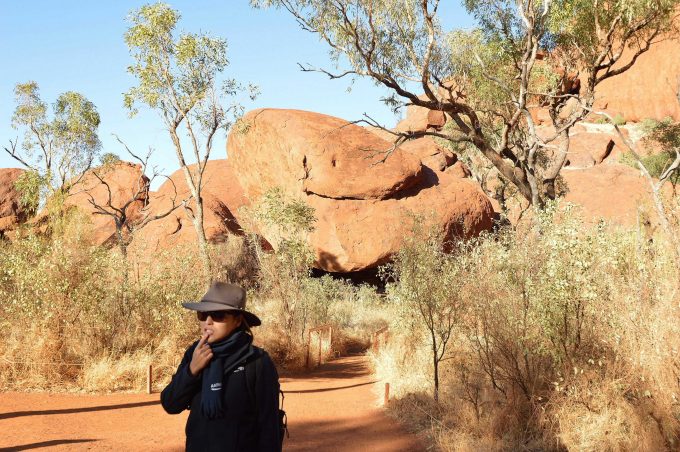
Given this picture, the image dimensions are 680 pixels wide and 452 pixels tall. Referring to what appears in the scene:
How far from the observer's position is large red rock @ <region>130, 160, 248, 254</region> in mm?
26984

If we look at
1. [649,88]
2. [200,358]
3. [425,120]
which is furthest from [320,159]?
[649,88]

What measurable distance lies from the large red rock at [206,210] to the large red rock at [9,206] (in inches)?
276

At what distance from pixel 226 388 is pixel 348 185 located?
20271 millimetres

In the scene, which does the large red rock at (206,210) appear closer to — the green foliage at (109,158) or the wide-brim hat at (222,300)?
the green foliage at (109,158)

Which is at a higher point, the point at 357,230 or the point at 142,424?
the point at 357,230

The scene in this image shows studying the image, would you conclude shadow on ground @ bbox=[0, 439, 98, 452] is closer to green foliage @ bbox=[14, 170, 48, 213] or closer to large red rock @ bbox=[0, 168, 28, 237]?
green foliage @ bbox=[14, 170, 48, 213]

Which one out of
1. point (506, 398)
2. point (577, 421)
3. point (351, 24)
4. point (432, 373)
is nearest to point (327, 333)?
point (432, 373)

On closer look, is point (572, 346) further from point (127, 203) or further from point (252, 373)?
point (127, 203)

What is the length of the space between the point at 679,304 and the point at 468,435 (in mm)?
2588

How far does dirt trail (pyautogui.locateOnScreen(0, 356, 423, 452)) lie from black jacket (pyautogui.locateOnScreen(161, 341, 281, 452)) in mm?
4657

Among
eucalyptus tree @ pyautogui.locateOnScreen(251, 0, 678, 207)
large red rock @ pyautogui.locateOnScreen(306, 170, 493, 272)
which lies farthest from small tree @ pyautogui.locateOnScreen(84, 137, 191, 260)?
eucalyptus tree @ pyautogui.locateOnScreen(251, 0, 678, 207)

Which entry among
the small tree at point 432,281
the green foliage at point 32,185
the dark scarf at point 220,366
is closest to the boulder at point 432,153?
the green foliage at point 32,185

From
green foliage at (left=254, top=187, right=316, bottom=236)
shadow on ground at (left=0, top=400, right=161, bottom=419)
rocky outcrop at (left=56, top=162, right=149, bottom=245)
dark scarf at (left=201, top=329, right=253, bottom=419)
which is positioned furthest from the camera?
rocky outcrop at (left=56, top=162, right=149, bottom=245)

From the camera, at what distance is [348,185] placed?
74.6ft
